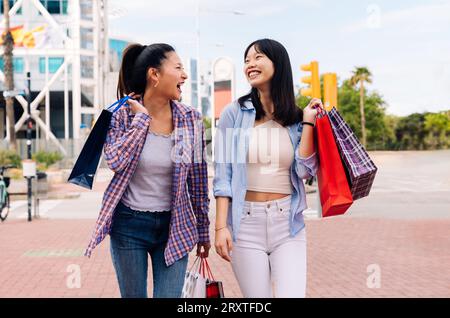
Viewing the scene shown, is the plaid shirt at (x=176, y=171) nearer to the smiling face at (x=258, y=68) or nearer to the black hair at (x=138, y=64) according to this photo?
the black hair at (x=138, y=64)

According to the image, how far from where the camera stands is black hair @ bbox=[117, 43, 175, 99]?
128 inches

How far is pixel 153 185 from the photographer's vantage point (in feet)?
10.2

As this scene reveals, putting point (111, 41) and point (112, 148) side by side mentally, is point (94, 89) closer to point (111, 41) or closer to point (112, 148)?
point (111, 41)

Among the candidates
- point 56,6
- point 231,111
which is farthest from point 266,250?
point 56,6

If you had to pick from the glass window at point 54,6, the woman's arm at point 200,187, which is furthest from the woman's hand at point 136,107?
the glass window at point 54,6

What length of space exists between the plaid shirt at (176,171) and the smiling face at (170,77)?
0.09m

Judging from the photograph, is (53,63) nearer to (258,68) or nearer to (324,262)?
(324,262)

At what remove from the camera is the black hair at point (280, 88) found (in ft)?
10.7

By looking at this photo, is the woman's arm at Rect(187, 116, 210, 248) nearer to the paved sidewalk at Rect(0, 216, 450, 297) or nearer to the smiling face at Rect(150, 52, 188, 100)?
the smiling face at Rect(150, 52, 188, 100)

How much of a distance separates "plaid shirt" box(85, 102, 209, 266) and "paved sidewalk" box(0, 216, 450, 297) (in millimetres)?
3301

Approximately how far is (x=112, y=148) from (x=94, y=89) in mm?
50635

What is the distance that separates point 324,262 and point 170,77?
5.72 m
